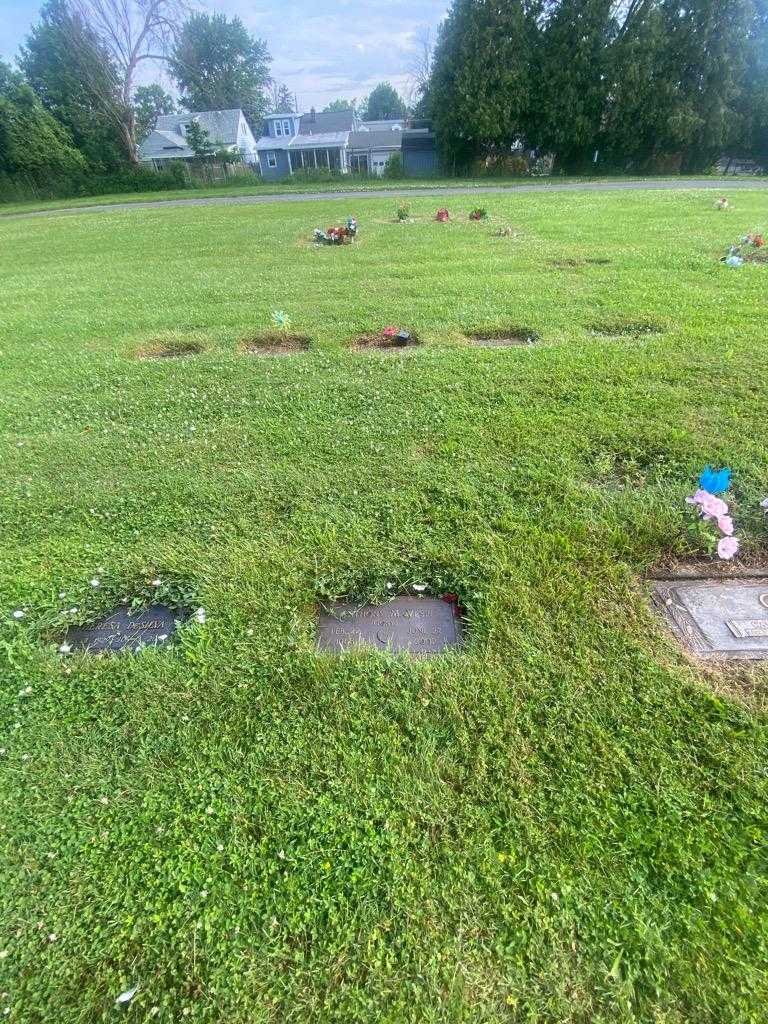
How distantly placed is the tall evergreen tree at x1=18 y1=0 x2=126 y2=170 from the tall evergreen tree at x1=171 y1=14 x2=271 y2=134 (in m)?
16.8

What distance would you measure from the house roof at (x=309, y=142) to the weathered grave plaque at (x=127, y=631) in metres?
44.7

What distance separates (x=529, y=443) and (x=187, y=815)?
2365mm

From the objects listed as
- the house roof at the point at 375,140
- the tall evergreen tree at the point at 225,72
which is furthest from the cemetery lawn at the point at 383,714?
the tall evergreen tree at the point at 225,72

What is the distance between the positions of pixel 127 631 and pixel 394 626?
→ 1.03 m

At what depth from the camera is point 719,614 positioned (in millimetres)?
1919

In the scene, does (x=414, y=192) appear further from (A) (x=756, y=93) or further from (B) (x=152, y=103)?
(B) (x=152, y=103)

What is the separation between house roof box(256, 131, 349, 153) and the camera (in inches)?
1487

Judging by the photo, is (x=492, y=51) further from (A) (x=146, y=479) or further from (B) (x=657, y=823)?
(B) (x=657, y=823)

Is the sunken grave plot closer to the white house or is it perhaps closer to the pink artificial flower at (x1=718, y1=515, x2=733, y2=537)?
the pink artificial flower at (x1=718, y1=515, x2=733, y2=537)

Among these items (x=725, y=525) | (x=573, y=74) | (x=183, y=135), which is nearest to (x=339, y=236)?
(x=725, y=525)

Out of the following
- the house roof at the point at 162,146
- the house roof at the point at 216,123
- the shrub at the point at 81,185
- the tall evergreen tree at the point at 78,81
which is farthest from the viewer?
the house roof at the point at 216,123

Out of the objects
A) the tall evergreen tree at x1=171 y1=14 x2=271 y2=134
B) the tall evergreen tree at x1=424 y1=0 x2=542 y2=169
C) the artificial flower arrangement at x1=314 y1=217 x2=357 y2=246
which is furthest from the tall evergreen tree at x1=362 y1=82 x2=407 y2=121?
the artificial flower arrangement at x1=314 y1=217 x2=357 y2=246

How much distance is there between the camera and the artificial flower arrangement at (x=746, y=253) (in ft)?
20.3

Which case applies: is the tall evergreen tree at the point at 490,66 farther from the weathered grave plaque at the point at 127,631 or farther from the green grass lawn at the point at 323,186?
the weathered grave plaque at the point at 127,631
